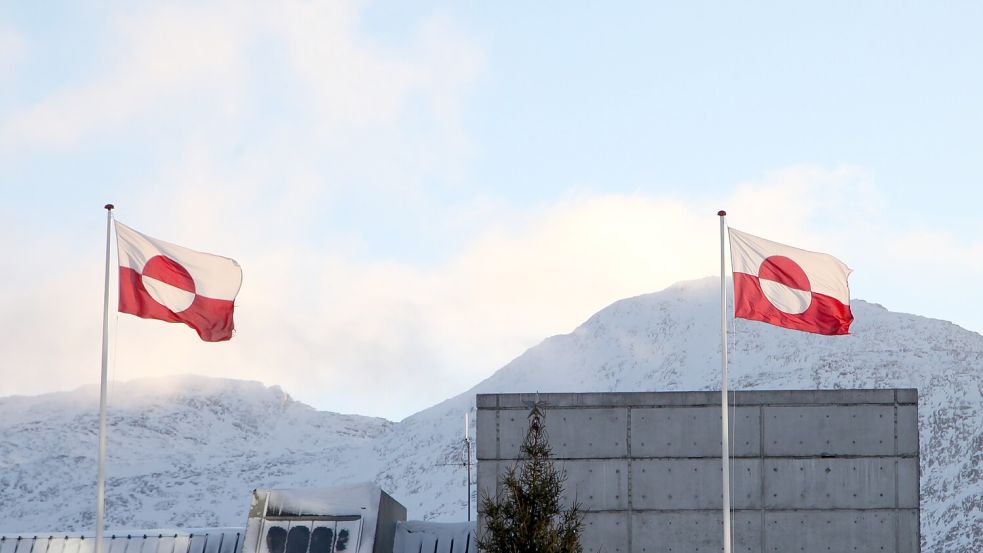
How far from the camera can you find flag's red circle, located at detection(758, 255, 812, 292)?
26.0 meters

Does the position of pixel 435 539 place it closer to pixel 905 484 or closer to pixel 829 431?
pixel 829 431

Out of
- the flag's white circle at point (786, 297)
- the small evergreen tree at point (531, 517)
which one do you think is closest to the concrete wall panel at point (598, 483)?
the small evergreen tree at point (531, 517)

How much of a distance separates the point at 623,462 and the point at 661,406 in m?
1.29

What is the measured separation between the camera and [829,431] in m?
28.2

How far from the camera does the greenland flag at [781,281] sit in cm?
2598

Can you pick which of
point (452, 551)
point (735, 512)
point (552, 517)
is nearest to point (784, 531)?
point (735, 512)

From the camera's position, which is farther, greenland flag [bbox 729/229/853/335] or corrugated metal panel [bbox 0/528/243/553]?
corrugated metal panel [bbox 0/528/243/553]

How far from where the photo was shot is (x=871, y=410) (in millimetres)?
28250

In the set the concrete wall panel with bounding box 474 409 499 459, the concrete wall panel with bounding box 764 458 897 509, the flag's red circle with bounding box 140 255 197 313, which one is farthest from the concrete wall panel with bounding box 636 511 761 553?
the flag's red circle with bounding box 140 255 197 313

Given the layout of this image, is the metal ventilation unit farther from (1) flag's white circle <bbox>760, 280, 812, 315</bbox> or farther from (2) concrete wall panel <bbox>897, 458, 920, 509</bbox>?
(2) concrete wall panel <bbox>897, 458, 920, 509</bbox>

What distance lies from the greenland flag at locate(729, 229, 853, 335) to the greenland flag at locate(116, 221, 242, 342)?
350 inches

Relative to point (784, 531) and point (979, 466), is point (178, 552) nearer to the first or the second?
point (784, 531)

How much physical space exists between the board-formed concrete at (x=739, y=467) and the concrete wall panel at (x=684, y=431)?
2 cm

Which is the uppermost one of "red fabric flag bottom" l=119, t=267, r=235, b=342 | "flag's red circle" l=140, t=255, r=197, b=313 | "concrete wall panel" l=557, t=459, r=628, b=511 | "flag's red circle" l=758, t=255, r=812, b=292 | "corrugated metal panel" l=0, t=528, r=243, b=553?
"flag's red circle" l=758, t=255, r=812, b=292
